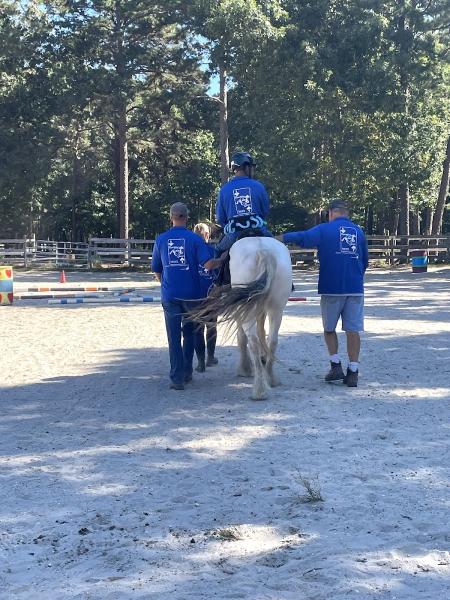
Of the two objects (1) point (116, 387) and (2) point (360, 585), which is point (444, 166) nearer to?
(1) point (116, 387)

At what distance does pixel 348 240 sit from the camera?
777cm

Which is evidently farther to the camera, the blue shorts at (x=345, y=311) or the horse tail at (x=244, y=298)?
the blue shorts at (x=345, y=311)

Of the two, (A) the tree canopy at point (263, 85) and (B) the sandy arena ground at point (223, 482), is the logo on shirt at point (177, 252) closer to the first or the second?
(B) the sandy arena ground at point (223, 482)

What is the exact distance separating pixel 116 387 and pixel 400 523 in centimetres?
454

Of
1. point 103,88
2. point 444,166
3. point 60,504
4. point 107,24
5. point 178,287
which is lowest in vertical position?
point 60,504

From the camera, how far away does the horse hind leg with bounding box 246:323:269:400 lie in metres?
7.27

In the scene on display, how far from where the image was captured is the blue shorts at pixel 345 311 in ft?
25.6

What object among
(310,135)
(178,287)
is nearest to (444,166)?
(310,135)

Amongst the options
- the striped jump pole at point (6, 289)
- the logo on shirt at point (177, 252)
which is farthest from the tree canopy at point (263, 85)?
the logo on shirt at point (177, 252)

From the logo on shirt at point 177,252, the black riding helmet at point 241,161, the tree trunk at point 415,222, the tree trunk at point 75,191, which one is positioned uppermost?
the tree trunk at point 75,191

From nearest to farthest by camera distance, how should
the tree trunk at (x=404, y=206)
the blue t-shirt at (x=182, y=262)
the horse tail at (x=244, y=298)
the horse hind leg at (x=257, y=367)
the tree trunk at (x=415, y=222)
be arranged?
the horse tail at (x=244, y=298)
the horse hind leg at (x=257, y=367)
the blue t-shirt at (x=182, y=262)
the tree trunk at (x=404, y=206)
the tree trunk at (x=415, y=222)

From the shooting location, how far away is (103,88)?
1319 inches

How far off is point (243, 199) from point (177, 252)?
38.2 inches

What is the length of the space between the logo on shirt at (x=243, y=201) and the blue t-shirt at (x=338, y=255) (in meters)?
0.58
